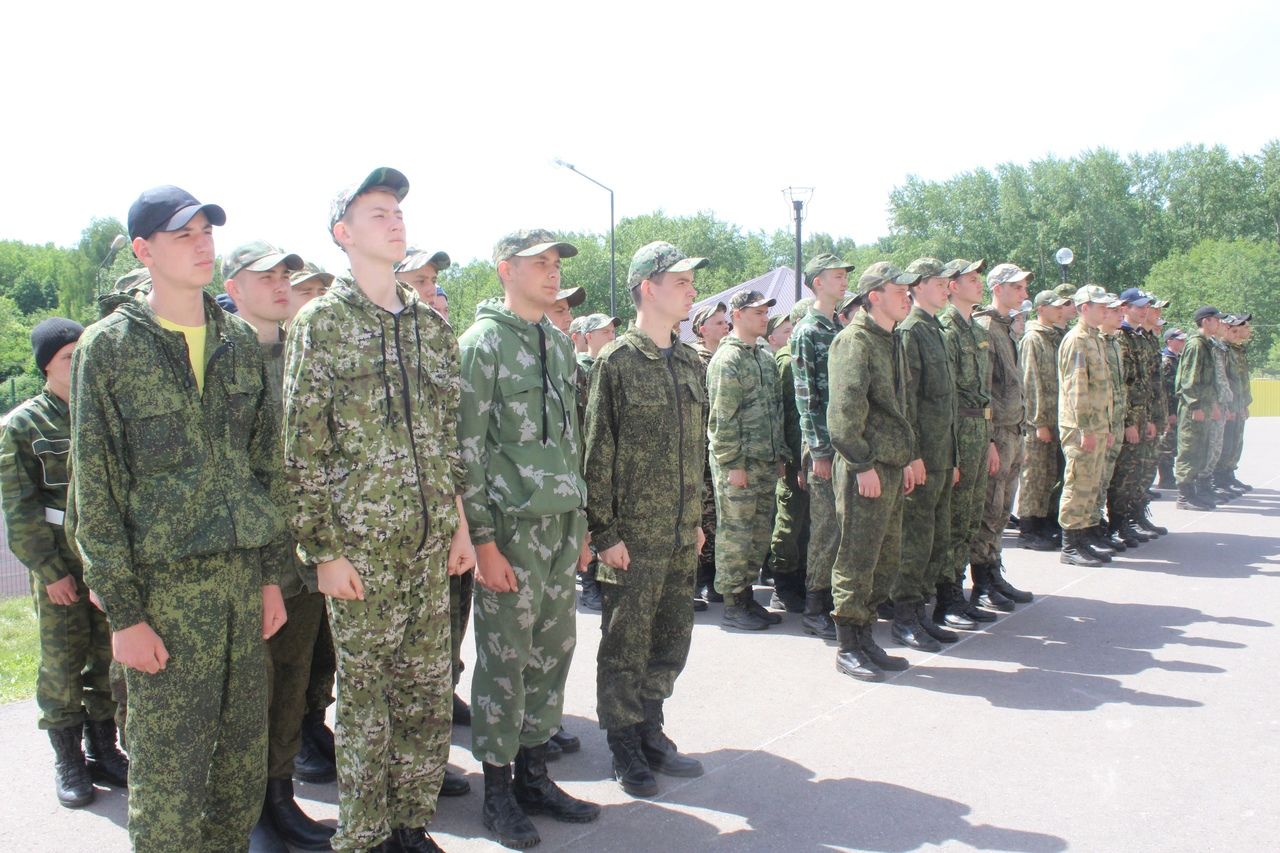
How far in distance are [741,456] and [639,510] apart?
269cm

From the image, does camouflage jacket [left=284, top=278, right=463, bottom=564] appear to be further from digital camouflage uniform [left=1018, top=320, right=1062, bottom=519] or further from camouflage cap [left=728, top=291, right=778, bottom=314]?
digital camouflage uniform [left=1018, top=320, right=1062, bottom=519]

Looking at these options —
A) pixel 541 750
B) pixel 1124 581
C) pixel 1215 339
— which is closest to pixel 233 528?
pixel 541 750

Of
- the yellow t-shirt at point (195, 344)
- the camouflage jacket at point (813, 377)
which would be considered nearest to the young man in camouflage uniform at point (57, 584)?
the yellow t-shirt at point (195, 344)

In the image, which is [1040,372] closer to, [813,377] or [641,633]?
[813,377]

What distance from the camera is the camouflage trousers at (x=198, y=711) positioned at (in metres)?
2.69

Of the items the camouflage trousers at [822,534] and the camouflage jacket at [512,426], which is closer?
the camouflage jacket at [512,426]

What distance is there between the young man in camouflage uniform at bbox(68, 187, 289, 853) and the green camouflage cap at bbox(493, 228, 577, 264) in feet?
3.81

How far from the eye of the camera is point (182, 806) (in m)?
2.71

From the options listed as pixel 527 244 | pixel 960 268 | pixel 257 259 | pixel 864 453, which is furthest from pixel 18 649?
pixel 960 268

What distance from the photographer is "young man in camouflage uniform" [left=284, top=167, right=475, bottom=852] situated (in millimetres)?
2959

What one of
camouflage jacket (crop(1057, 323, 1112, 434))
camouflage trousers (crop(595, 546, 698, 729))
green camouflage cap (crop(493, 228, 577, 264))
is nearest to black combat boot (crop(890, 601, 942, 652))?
camouflage trousers (crop(595, 546, 698, 729))

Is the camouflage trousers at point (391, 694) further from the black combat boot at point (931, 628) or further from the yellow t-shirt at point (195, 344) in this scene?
the black combat boot at point (931, 628)

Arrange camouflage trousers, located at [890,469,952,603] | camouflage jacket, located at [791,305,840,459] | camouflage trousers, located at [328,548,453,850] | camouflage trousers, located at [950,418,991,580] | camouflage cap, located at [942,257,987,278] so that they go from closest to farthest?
camouflage trousers, located at [328,548,453,850], camouflage trousers, located at [890,469,952,603], camouflage jacket, located at [791,305,840,459], camouflage trousers, located at [950,418,991,580], camouflage cap, located at [942,257,987,278]

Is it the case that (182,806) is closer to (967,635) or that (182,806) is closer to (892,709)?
(892,709)
